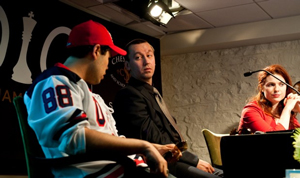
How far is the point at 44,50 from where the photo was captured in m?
3.85

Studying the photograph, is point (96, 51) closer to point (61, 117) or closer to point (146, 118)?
point (61, 117)

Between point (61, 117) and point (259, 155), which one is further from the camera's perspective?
point (259, 155)

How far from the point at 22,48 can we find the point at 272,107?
2.36m

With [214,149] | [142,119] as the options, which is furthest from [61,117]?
[214,149]

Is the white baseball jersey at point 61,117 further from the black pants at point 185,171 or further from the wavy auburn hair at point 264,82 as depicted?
the wavy auburn hair at point 264,82

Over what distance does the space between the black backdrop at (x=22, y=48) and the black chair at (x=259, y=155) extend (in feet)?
7.52

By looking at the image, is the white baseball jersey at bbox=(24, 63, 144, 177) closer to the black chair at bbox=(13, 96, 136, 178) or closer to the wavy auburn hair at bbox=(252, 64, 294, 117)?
the black chair at bbox=(13, 96, 136, 178)

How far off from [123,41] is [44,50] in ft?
4.29

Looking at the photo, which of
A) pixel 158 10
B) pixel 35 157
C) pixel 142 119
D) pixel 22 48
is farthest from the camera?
pixel 158 10

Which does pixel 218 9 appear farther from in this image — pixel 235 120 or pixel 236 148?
pixel 236 148

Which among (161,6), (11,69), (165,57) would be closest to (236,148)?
(11,69)

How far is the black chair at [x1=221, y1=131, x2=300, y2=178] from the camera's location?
66.6 inches

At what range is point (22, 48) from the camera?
143 inches

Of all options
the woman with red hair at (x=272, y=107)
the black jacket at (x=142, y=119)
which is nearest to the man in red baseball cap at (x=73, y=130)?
the black jacket at (x=142, y=119)
